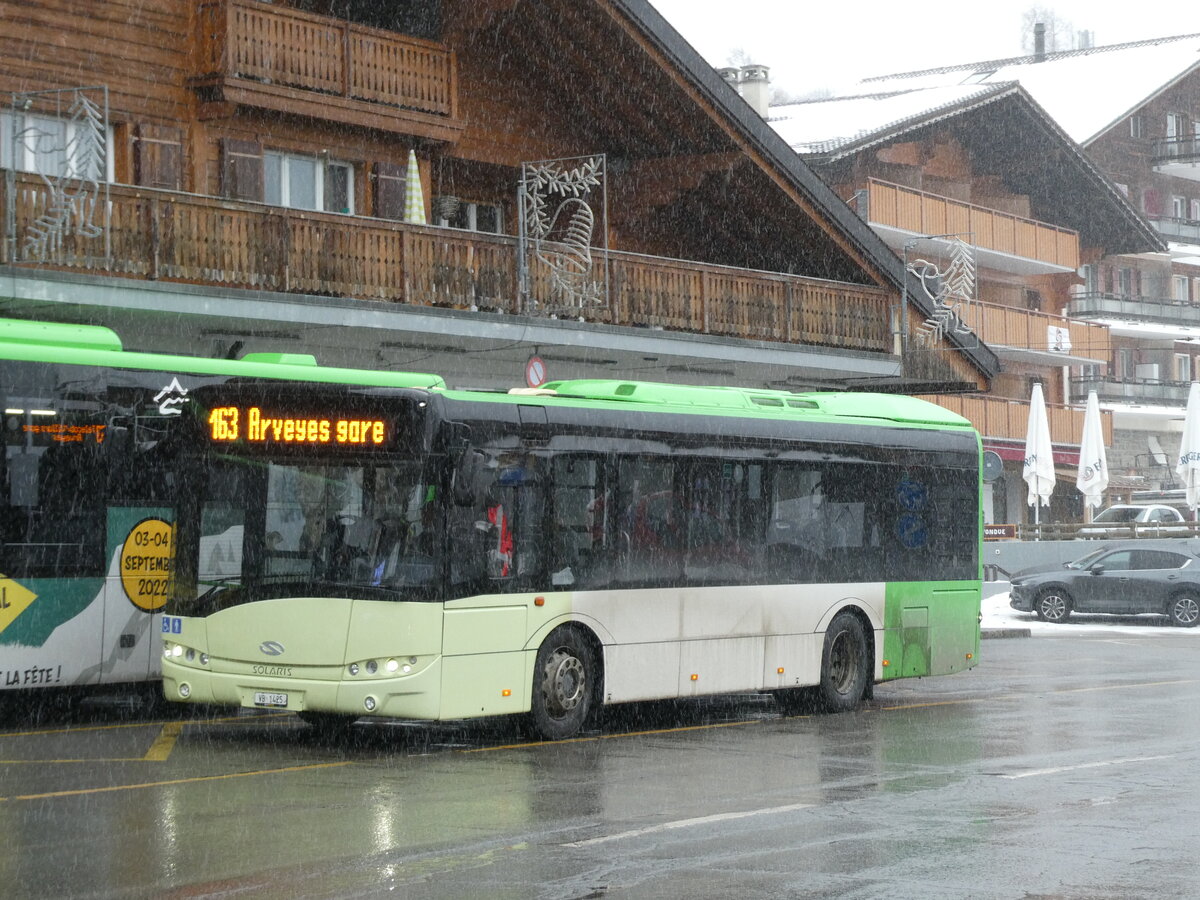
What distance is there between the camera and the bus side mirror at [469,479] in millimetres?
14031

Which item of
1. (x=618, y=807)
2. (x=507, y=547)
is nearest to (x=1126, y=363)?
(x=507, y=547)

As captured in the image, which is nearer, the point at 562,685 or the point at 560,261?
the point at 562,685

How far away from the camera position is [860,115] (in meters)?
55.2

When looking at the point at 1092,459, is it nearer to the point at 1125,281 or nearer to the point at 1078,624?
the point at 1078,624

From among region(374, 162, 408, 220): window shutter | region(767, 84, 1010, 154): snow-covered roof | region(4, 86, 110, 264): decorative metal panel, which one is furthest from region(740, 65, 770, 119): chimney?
region(4, 86, 110, 264): decorative metal panel

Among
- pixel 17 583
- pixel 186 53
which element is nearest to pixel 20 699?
pixel 17 583

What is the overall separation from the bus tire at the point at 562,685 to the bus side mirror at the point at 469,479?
1.41 metres

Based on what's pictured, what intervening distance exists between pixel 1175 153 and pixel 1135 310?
6.45 m

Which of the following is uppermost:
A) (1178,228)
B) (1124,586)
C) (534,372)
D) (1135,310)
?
(1178,228)

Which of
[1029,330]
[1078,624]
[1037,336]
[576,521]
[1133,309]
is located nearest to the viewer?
[576,521]

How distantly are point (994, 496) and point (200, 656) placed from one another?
46.0 m

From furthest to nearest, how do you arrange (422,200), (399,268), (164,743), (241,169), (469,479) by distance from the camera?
(422,200)
(241,169)
(399,268)
(164,743)
(469,479)

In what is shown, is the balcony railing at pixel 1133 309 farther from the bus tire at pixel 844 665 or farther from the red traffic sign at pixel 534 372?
the bus tire at pixel 844 665

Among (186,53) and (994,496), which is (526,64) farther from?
(994,496)
